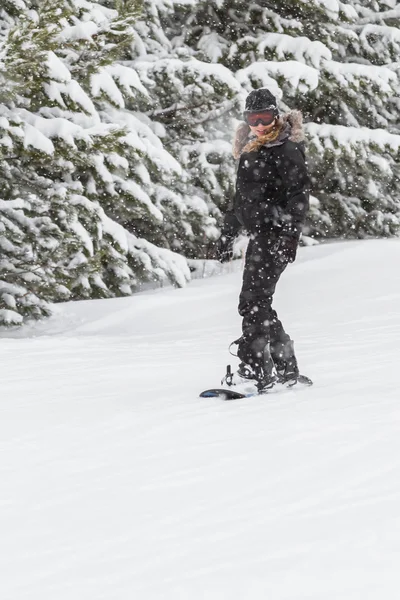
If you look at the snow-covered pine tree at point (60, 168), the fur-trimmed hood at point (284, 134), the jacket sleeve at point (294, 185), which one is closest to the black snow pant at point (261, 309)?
the jacket sleeve at point (294, 185)

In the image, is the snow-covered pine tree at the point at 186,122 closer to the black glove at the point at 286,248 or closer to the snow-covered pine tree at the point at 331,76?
the snow-covered pine tree at the point at 331,76

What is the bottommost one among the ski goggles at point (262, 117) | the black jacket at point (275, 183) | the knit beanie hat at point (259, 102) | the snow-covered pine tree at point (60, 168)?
the snow-covered pine tree at point (60, 168)

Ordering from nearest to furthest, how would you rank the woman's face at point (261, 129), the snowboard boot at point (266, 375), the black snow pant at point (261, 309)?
the woman's face at point (261, 129)
the black snow pant at point (261, 309)
the snowboard boot at point (266, 375)

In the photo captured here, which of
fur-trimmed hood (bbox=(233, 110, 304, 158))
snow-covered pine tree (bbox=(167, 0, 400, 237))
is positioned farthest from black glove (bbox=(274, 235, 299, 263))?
snow-covered pine tree (bbox=(167, 0, 400, 237))

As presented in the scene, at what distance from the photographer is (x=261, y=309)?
4.89m

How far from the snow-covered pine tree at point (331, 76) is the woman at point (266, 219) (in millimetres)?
7154

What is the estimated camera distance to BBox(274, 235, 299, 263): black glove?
455 centimetres

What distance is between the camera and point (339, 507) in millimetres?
2791

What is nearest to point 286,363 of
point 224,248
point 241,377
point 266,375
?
point 266,375

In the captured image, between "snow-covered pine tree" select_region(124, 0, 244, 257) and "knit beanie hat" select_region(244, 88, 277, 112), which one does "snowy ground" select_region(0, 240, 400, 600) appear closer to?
"knit beanie hat" select_region(244, 88, 277, 112)

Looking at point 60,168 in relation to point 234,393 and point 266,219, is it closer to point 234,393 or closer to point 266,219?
point 266,219

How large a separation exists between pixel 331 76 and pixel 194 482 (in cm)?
1100

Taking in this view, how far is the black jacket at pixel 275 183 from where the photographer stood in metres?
4.63

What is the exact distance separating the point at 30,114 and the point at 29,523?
691cm
